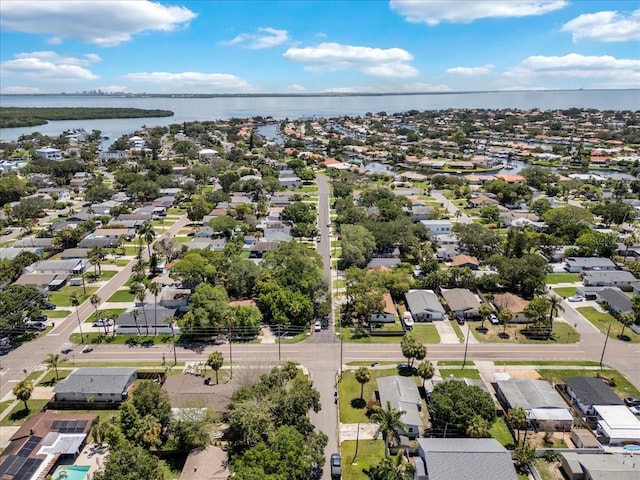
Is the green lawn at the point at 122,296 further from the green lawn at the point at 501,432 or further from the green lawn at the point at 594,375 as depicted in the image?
the green lawn at the point at 594,375

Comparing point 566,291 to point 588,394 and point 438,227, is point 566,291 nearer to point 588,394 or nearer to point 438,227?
point 588,394

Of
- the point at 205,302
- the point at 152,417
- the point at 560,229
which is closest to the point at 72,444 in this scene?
the point at 152,417

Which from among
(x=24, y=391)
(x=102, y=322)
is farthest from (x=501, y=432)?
(x=102, y=322)

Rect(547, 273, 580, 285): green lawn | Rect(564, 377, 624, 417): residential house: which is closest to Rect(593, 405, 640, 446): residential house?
Rect(564, 377, 624, 417): residential house

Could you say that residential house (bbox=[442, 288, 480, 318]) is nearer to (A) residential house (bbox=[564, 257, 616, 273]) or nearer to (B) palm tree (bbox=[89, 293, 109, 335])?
(A) residential house (bbox=[564, 257, 616, 273])

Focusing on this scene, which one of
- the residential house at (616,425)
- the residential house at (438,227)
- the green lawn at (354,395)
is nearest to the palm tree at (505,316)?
the residential house at (616,425)

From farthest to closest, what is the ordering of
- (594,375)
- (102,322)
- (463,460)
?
(102,322) → (594,375) → (463,460)
